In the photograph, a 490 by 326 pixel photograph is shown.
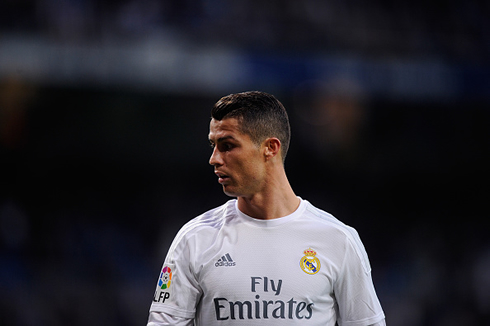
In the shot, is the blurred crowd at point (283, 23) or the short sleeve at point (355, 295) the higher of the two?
the blurred crowd at point (283, 23)

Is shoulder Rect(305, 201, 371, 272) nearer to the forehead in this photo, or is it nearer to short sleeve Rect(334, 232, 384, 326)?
short sleeve Rect(334, 232, 384, 326)

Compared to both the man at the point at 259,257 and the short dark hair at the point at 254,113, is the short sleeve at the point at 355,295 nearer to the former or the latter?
the man at the point at 259,257

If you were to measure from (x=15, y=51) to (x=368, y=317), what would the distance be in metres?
8.07

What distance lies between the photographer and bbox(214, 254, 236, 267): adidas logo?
2.71m

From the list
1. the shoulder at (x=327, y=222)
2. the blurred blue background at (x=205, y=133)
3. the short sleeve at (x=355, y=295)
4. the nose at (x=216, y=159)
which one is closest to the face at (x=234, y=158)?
the nose at (x=216, y=159)

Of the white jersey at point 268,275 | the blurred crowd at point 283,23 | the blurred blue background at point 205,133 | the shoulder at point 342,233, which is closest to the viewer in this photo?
the white jersey at point 268,275

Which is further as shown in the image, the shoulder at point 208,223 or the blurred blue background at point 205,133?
the blurred blue background at point 205,133

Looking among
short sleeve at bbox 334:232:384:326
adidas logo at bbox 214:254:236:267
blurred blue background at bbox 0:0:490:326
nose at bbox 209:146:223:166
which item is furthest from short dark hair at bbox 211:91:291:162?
blurred blue background at bbox 0:0:490:326

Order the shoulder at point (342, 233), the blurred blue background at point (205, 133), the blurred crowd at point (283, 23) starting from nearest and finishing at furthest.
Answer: the shoulder at point (342, 233), the blurred blue background at point (205, 133), the blurred crowd at point (283, 23)

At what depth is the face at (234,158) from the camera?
8.90 feet

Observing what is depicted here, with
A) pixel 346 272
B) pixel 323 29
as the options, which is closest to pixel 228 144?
pixel 346 272

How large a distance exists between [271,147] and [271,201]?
0.25 metres

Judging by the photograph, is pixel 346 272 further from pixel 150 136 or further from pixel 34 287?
pixel 150 136

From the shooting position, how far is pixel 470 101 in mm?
10867
